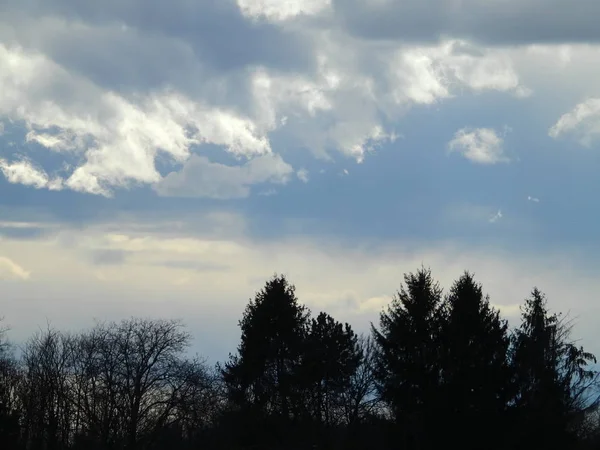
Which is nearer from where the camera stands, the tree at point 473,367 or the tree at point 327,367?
the tree at point 473,367

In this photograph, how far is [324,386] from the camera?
5575 centimetres

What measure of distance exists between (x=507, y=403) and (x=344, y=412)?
597 inches

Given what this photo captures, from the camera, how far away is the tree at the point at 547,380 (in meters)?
41.5

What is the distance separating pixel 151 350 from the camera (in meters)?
67.2

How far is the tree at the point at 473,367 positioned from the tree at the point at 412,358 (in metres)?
0.75

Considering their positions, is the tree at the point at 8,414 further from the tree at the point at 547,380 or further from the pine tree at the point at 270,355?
the tree at the point at 547,380

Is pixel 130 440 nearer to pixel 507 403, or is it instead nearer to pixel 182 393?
pixel 182 393

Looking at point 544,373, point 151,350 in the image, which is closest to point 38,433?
point 151,350

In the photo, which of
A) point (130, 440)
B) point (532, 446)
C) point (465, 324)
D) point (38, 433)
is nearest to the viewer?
point (532, 446)

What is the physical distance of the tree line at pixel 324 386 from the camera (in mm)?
42594

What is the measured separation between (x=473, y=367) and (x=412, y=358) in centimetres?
345

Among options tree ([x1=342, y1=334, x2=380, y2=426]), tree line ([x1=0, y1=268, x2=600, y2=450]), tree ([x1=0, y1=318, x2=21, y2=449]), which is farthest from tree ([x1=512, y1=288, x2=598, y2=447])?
tree ([x1=0, y1=318, x2=21, y2=449])

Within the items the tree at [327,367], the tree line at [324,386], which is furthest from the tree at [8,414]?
the tree at [327,367]

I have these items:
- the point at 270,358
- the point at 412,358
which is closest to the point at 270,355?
the point at 270,358
